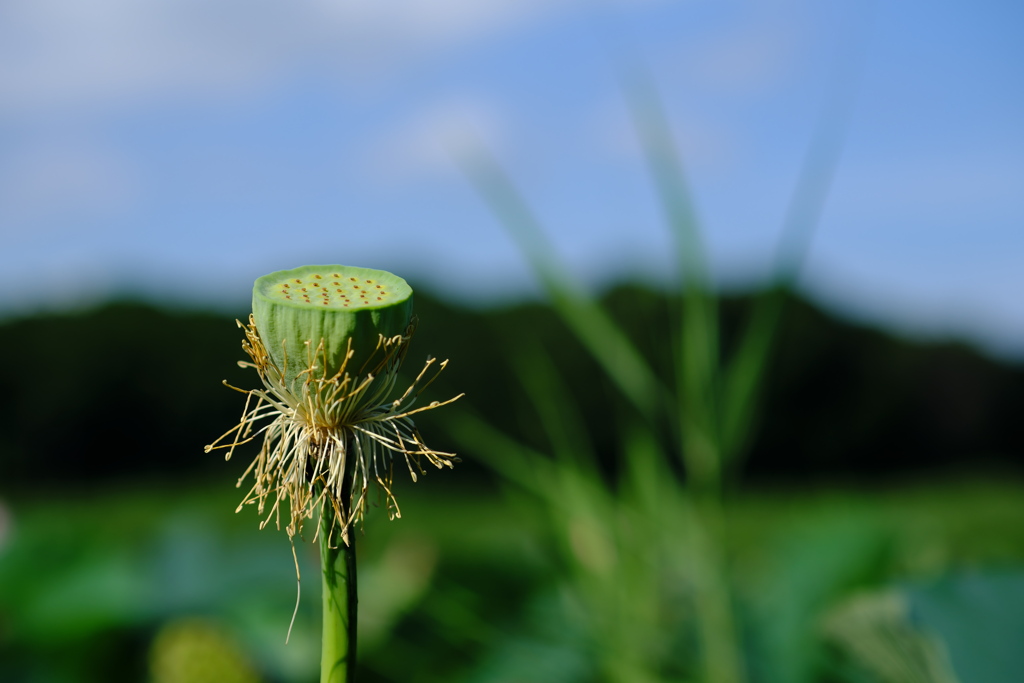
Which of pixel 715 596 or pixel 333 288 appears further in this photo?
pixel 715 596

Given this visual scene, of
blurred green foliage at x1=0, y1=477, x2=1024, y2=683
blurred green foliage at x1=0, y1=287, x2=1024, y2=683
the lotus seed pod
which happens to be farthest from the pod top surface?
blurred green foliage at x1=0, y1=477, x2=1024, y2=683

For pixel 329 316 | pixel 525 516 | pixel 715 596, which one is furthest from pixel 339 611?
pixel 525 516

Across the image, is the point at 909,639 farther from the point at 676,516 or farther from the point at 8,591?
the point at 8,591

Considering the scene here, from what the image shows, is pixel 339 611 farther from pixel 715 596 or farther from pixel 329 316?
pixel 715 596

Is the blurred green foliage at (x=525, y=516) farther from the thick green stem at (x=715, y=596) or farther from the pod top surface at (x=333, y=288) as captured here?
the pod top surface at (x=333, y=288)

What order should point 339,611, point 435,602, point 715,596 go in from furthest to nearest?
point 435,602 < point 715,596 < point 339,611

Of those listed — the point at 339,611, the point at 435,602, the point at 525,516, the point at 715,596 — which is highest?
the point at 339,611
